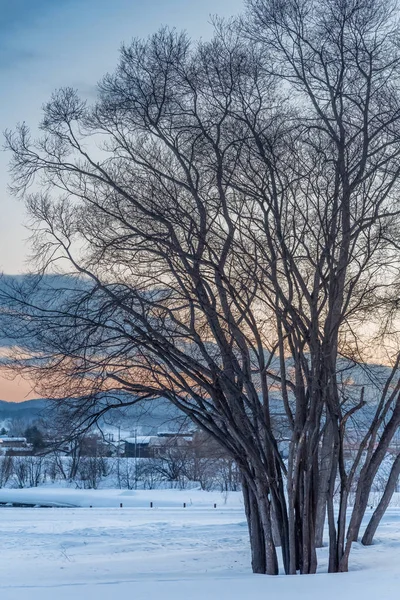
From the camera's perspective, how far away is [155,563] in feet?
51.8

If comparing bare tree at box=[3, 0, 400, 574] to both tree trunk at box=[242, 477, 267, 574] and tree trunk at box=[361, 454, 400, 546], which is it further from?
tree trunk at box=[361, 454, 400, 546]

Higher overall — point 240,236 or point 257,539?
point 240,236

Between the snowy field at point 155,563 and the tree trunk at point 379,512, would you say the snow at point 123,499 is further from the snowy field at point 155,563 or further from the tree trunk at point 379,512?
the tree trunk at point 379,512

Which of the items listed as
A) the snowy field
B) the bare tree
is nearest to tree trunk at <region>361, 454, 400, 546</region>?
the snowy field

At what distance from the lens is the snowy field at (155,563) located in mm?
9148

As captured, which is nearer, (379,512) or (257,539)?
(257,539)

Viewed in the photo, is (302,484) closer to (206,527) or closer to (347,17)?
(347,17)

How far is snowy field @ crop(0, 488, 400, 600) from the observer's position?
915 cm

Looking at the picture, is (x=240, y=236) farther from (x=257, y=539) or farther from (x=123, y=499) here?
(x=123, y=499)

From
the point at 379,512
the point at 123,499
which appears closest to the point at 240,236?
the point at 379,512

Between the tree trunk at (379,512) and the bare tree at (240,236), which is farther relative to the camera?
the tree trunk at (379,512)

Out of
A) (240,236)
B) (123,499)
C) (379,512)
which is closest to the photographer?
(240,236)

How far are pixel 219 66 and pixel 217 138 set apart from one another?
1.23 m

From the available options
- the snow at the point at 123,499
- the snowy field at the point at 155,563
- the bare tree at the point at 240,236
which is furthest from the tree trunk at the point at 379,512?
the snow at the point at 123,499
